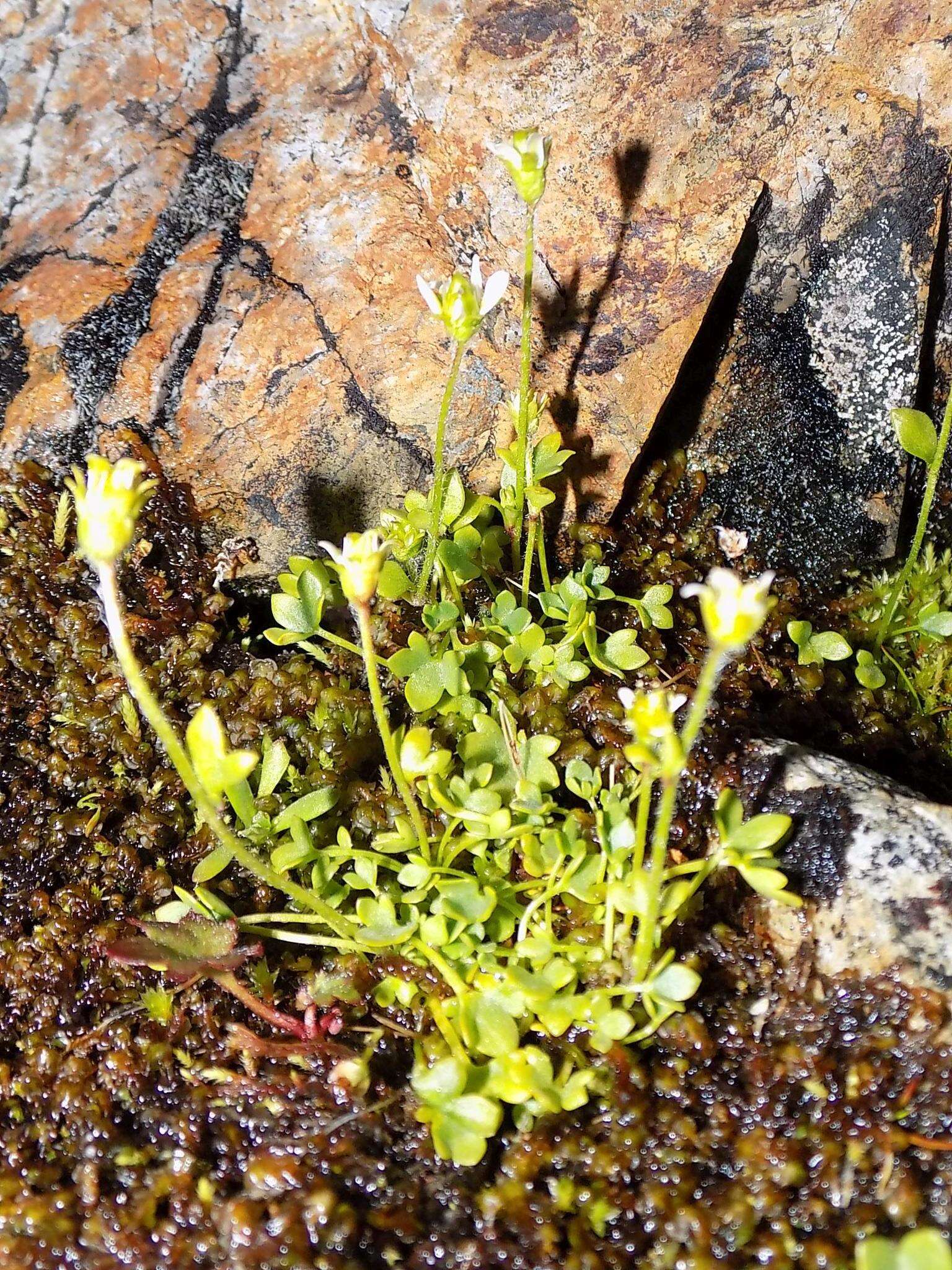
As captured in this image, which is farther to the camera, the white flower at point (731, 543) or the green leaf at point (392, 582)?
the white flower at point (731, 543)

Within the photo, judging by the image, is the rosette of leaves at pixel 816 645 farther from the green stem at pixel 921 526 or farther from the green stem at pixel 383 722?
the green stem at pixel 383 722

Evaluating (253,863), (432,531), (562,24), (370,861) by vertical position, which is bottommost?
(370,861)

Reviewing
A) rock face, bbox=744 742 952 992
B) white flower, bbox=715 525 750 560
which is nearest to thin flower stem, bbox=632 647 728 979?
rock face, bbox=744 742 952 992

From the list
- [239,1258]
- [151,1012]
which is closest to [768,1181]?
[239,1258]

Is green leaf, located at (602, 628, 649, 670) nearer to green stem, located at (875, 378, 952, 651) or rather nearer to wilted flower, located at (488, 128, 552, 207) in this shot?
green stem, located at (875, 378, 952, 651)

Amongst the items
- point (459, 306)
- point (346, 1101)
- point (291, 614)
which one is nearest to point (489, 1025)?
point (346, 1101)

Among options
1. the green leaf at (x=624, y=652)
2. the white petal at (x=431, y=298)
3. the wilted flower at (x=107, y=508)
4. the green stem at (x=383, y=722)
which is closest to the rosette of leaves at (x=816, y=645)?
the green leaf at (x=624, y=652)

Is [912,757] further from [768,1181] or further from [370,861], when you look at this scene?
[370,861]
